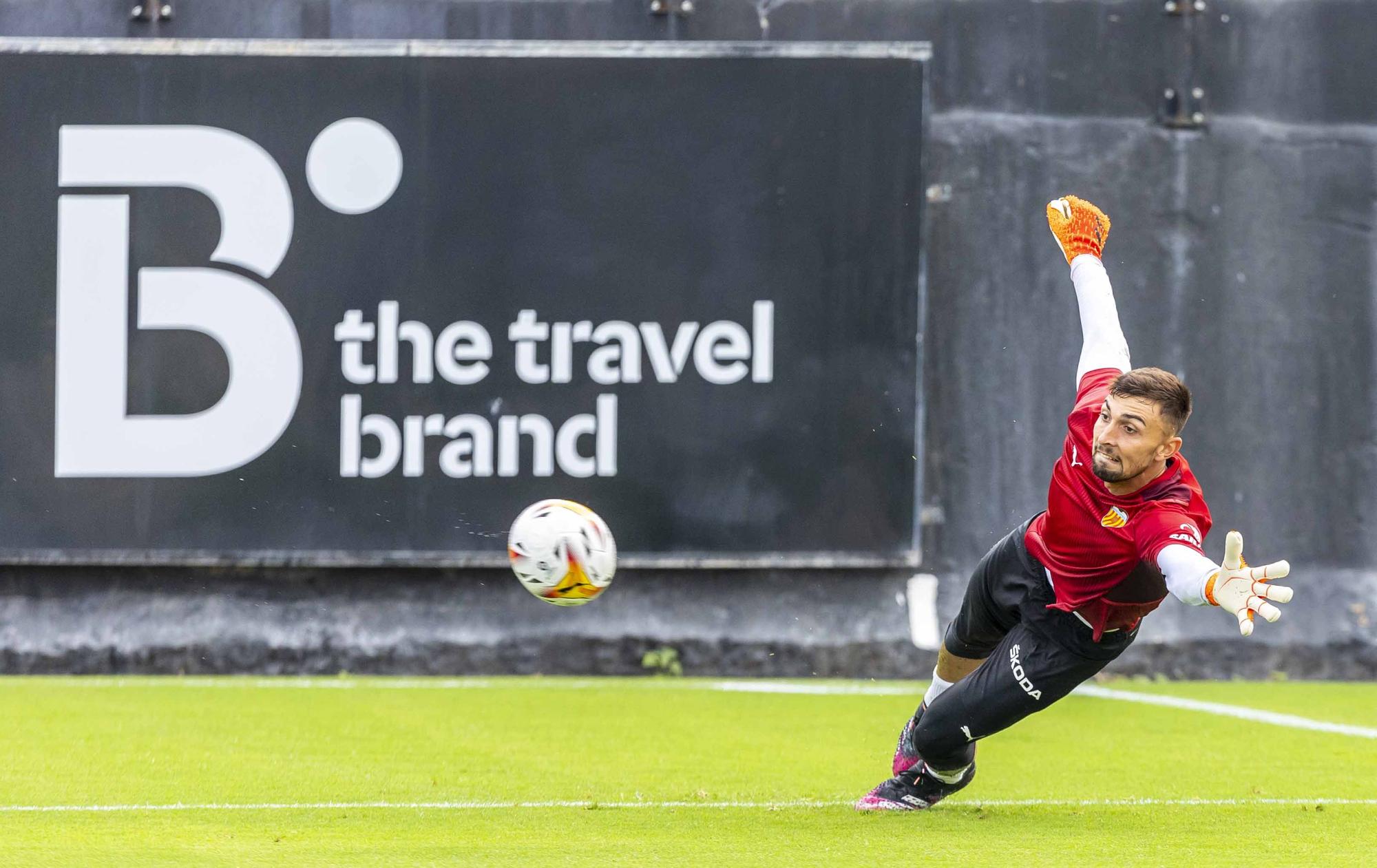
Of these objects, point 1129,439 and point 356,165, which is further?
point 356,165

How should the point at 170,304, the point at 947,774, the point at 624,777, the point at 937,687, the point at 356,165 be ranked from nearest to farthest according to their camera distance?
the point at 947,774, the point at 937,687, the point at 624,777, the point at 170,304, the point at 356,165

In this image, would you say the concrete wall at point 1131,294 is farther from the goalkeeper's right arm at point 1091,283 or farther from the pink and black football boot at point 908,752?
the pink and black football boot at point 908,752

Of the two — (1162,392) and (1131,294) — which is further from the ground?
(1131,294)

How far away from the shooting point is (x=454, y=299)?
10227 millimetres

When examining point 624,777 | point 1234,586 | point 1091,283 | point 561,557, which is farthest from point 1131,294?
point 1234,586

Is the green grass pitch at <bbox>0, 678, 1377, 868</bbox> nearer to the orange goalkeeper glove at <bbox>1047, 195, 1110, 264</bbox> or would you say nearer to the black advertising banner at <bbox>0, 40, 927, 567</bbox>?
the black advertising banner at <bbox>0, 40, 927, 567</bbox>

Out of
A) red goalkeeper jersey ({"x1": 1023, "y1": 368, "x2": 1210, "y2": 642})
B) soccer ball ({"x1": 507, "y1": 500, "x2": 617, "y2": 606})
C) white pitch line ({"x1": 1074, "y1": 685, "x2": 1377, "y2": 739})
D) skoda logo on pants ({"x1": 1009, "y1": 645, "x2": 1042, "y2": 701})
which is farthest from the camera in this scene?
white pitch line ({"x1": 1074, "y1": 685, "x2": 1377, "y2": 739})

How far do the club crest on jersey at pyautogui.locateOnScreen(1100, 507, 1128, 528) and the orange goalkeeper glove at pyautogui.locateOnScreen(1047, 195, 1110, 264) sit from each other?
51.1 inches

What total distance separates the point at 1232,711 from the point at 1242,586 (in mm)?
5149

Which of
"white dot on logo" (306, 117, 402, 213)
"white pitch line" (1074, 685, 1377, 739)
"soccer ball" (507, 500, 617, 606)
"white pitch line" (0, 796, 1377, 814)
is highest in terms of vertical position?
"white dot on logo" (306, 117, 402, 213)

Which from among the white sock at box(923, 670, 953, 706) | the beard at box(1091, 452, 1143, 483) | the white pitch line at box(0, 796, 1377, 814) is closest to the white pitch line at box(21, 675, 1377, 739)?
the white pitch line at box(0, 796, 1377, 814)

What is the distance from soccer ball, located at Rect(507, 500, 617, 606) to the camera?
6.32 m

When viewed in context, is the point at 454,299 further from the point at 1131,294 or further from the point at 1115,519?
the point at 1115,519

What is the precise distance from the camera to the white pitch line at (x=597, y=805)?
6.00 m
